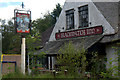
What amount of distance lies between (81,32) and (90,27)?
3.00ft

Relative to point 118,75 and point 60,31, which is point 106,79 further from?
point 60,31

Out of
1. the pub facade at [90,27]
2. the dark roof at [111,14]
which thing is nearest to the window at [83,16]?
the pub facade at [90,27]

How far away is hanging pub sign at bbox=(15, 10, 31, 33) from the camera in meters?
13.2

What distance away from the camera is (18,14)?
1330 cm

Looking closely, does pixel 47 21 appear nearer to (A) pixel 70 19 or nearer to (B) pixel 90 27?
(A) pixel 70 19

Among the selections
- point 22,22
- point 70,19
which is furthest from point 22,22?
point 70,19

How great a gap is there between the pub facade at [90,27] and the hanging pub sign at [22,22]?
2.12 m

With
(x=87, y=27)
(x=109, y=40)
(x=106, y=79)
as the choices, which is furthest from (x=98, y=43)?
(x=106, y=79)

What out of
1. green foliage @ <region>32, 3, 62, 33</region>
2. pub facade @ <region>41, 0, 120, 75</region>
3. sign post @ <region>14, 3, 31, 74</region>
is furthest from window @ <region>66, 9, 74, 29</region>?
green foliage @ <region>32, 3, 62, 33</region>

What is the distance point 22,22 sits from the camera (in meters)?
13.2

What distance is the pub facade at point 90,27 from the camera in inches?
582

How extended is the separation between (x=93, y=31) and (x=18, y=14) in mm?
5641

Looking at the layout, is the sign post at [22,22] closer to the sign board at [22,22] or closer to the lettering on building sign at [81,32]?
the sign board at [22,22]

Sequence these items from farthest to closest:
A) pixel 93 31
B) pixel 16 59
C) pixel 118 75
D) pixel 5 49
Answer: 1. pixel 5 49
2. pixel 16 59
3. pixel 93 31
4. pixel 118 75
